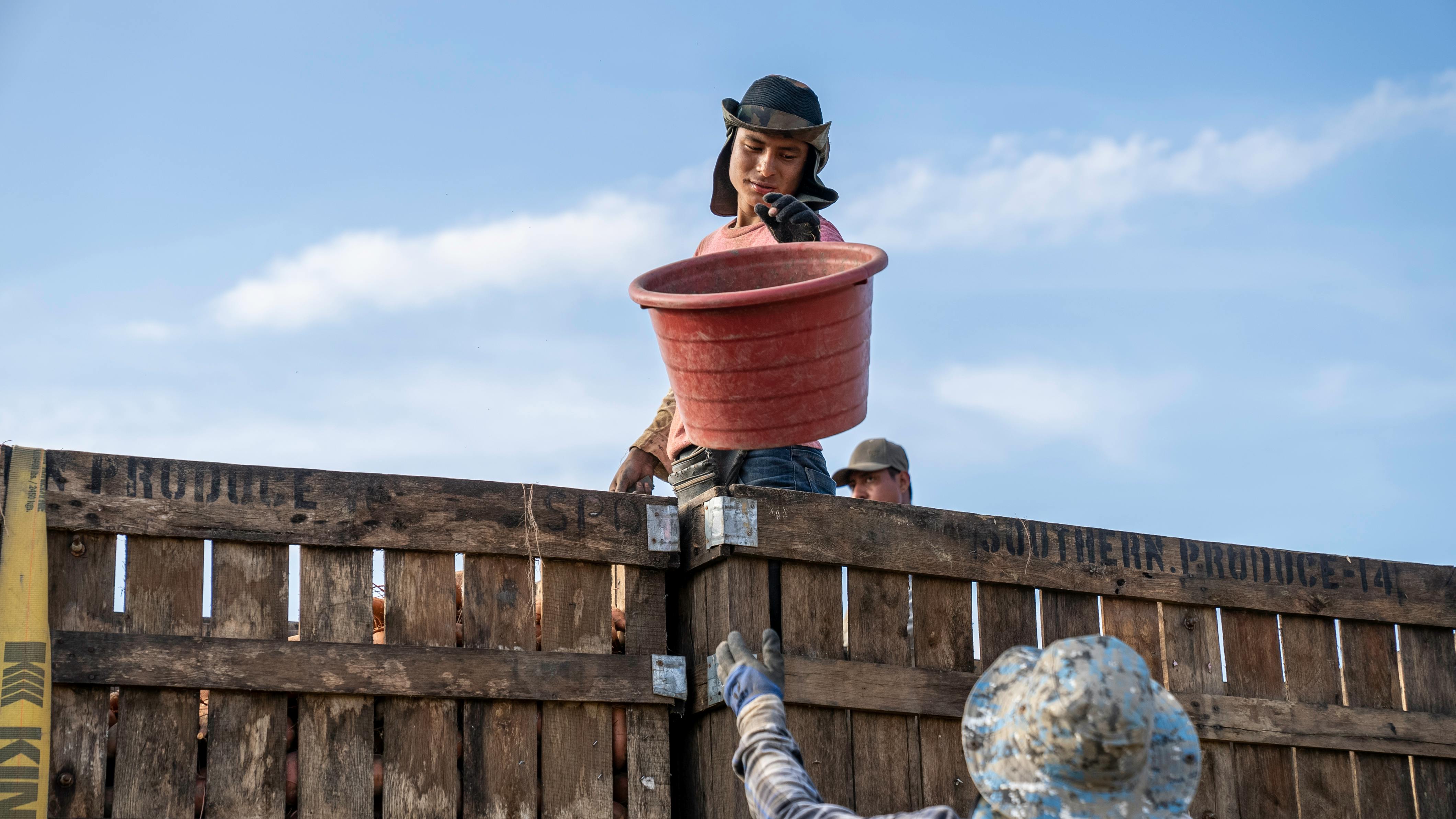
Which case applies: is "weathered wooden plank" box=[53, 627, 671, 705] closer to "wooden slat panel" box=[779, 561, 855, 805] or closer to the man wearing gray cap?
"wooden slat panel" box=[779, 561, 855, 805]

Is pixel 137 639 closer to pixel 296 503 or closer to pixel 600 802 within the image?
pixel 296 503

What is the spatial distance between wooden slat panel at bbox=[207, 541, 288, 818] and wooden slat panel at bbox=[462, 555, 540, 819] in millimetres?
465

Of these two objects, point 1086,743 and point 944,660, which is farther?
point 944,660

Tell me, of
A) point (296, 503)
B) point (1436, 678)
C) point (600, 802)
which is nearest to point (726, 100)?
point (296, 503)

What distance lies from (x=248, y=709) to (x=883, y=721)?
168cm

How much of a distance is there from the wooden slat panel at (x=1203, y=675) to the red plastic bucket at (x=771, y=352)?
4.40ft

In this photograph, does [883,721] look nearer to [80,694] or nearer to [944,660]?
[944,660]

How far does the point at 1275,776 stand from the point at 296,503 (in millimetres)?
3037

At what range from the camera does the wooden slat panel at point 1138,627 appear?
4.61 meters

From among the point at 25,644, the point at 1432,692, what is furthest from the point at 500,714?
the point at 1432,692

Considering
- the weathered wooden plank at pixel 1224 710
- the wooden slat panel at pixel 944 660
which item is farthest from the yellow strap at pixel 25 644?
the wooden slat panel at pixel 944 660

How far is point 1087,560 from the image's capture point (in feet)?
15.0

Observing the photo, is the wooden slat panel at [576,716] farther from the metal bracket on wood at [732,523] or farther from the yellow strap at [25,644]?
the yellow strap at [25,644]

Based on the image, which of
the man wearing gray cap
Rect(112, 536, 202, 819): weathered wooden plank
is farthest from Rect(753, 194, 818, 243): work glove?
the man wearing gray cap
